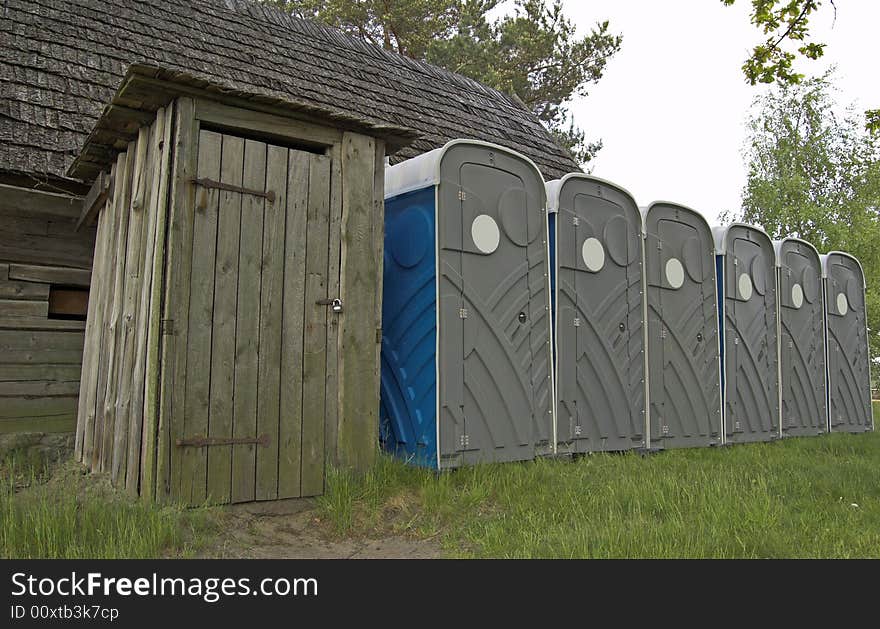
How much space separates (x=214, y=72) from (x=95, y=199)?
2.58 m

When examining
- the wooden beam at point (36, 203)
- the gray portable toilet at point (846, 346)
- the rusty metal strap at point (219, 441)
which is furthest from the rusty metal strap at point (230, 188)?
the gray portable toilet at point (846, 346)

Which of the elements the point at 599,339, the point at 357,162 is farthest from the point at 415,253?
the point at 599,339

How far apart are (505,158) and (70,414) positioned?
3964 mm

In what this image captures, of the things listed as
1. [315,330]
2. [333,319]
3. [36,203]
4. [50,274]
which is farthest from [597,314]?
[36,203]

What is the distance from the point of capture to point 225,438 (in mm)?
4262

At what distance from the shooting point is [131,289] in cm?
463

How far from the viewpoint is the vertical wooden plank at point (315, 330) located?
15.0ft

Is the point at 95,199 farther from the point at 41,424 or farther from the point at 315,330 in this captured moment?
the point at 315,330

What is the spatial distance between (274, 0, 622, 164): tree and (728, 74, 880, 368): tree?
5463mm

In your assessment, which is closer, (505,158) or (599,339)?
(505,158)

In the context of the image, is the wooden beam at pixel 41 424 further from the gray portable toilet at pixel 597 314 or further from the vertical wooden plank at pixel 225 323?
the gray portable toilet at pixel 597 314

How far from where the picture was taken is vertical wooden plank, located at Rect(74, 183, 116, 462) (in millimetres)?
5434

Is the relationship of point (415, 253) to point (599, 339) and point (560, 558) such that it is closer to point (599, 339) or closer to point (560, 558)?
point (599, 339)

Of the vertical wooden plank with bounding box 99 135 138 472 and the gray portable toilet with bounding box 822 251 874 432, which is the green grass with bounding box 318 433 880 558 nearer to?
the vertical wooden plank with bounding box 99 135 138 472
